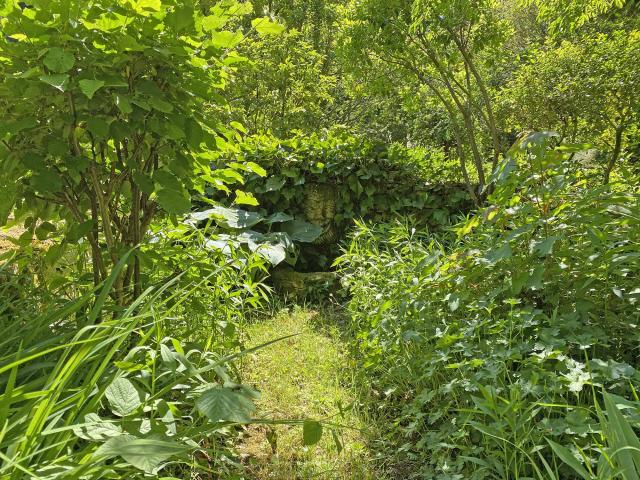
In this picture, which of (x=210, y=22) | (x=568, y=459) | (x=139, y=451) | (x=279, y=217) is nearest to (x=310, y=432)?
(x=139, y=451)

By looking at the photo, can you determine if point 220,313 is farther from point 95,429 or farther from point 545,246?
point 545,246

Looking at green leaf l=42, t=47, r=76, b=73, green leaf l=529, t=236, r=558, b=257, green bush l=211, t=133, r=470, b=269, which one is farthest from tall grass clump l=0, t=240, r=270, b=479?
green bush l=211, t=133, r=470, b=269

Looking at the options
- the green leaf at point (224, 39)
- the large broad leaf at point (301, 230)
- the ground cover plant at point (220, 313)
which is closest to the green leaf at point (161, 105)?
the ground cover plant at point (220, 313)

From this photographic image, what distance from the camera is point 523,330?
169 centimetres

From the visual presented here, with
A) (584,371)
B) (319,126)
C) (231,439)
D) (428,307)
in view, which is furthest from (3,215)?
(319,126)

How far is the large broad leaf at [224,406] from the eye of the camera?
36.2 inches

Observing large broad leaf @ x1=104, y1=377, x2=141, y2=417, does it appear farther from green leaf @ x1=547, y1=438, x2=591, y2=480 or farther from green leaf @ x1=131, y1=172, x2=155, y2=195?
green leaf @ x1=547, y1=438, x2=591, y2=480

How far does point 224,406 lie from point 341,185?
157 inches

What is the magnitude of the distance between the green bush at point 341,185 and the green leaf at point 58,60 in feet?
11.3

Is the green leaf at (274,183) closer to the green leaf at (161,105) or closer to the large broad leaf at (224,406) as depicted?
the green leaf at (161,105)

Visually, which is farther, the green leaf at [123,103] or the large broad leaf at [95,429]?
the green leaf at [123,103]

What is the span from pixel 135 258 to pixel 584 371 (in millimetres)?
1564

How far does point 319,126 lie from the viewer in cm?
730

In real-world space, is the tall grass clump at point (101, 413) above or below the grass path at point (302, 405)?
above
